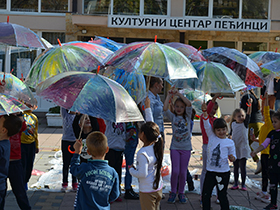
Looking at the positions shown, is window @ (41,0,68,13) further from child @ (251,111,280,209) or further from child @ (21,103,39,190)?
child @ (251,111,280,209)

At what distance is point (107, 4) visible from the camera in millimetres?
15211

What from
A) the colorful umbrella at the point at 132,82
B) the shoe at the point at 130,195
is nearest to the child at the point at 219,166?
the colorful umbrella at the point at 132,82

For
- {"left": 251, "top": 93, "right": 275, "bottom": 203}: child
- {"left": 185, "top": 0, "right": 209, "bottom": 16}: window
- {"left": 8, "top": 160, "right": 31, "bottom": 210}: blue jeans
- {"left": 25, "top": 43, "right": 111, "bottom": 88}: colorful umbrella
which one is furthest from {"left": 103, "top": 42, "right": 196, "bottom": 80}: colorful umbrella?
{"left": 185, "top": 0, "right": 209, "bottom": 16}: window

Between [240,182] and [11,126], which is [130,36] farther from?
[11,126]

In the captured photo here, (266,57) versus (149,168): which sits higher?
(266,57)

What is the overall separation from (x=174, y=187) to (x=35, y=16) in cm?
1156

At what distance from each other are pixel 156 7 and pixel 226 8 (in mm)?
3027

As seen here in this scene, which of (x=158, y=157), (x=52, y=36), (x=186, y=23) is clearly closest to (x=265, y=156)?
(x=158, y=157)

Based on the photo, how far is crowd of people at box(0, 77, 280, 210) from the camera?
355 centimetres

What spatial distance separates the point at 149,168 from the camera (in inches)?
160

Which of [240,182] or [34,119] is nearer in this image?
[34,119]

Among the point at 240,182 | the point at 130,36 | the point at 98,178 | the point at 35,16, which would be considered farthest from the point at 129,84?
the point at 35,16

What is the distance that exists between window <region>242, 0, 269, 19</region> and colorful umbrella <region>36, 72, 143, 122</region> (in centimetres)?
1332

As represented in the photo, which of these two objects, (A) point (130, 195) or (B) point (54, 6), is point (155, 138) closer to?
(A) point (130, 195)
